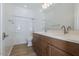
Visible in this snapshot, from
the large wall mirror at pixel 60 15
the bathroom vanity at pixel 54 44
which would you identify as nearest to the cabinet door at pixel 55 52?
the bathroom vanity at pixel 54 44

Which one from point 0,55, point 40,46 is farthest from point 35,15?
point 0,55

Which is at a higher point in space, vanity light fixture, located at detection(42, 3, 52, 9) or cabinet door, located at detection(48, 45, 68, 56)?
vanity light fixture, located at detection(42, 3, 52, 9)

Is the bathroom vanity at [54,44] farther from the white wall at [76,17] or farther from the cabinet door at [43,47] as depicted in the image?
the white wall at [76,17]

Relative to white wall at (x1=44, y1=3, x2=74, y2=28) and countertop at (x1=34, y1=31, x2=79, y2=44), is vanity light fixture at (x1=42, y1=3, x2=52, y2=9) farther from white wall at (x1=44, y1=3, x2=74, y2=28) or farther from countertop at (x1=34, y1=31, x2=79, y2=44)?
countertop at (x1=34, y1=31, x2=79, y2=44)

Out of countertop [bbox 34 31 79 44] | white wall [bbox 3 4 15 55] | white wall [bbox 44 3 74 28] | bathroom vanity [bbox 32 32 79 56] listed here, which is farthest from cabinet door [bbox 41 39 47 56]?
white wall [bbox 3 4 15 55]

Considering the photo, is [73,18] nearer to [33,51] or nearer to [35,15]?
[35,15]

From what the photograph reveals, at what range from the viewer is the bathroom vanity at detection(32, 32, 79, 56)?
4.15ft

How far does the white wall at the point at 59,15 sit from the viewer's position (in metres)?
1.38

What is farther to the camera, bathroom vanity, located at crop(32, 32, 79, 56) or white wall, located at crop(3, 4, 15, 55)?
white wall, located at crop(3, 4, 15, 55)

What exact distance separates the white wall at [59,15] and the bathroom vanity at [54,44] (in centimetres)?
13

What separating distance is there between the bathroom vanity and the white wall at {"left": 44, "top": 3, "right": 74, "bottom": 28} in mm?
134

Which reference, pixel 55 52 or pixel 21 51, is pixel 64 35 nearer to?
pixel 55 52

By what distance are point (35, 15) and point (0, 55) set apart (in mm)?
610

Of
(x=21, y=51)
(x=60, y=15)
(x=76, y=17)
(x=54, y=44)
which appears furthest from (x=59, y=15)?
(x=21, y=51)
